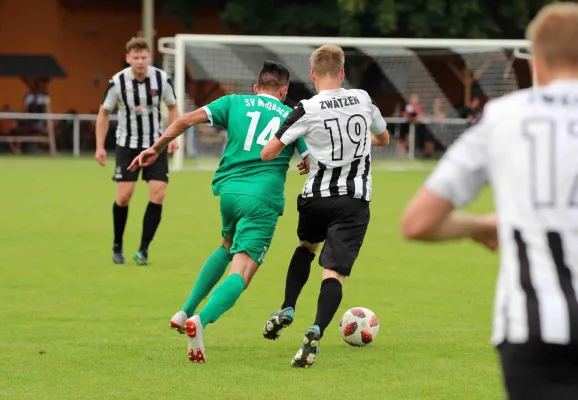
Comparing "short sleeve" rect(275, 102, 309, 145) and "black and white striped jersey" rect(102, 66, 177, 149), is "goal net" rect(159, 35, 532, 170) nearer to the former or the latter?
"black and white striped jersey" rect(102, 66, 177, 149)

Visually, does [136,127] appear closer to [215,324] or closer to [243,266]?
[215,324]

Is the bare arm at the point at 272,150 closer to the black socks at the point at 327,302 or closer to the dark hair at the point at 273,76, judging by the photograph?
the dark hair at the point at 273,76

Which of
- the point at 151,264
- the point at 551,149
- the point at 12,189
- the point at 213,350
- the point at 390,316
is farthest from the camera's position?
the point at 12,189

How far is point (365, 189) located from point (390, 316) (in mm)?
1681

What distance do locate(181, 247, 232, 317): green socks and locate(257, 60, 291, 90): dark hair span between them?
104cm

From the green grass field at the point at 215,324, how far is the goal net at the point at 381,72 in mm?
9974

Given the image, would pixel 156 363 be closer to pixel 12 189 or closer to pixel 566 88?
pixel 566 88

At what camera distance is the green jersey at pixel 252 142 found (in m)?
6.88

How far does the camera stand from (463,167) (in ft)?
10.0

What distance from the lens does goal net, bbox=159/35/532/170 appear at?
24.2m

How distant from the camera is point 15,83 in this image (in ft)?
117

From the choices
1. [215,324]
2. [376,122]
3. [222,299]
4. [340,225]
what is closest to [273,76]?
[376,122]

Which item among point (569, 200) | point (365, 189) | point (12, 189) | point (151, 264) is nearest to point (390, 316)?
point (365, 189)

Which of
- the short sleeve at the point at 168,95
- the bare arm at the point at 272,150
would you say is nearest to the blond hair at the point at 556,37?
the bare arm at the point at 272,150
